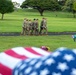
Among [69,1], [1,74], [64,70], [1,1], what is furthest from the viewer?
[69,1]

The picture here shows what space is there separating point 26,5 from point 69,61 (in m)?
91.4

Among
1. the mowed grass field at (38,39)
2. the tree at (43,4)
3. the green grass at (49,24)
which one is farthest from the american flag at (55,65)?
the tree at (43,4)

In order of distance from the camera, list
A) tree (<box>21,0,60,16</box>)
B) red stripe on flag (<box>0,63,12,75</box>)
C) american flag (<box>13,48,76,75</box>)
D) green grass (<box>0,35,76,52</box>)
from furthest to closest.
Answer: tree (<box>21,0,60,16</box>) → green grass (<box>0,35,76,52</box>) → red stripe on flag (<box>0,63,12,75</box>) → american flag (<box>13,48,76,75</box>)

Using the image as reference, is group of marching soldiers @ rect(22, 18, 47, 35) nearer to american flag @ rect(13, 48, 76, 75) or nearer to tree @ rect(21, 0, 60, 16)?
american flag @ rect(13, 48, 76, 75)

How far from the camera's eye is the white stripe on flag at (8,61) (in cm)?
170

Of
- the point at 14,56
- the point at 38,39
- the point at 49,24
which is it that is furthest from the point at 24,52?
the point at 49,24

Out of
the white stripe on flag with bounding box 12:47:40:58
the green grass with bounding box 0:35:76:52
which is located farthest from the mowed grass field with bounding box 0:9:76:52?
the white stripe on flag with bounding box 12:47:40:58

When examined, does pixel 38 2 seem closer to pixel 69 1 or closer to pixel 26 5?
pixel 26 5

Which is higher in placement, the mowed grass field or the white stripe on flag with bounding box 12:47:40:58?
the white stripe on flag with bounding box 12:47:40:58

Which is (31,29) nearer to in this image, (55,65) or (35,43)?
(35,43)

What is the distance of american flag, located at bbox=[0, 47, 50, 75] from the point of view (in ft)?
5.59

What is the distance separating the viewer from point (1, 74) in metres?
1.79

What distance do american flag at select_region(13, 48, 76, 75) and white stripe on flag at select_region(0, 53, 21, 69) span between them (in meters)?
0.17

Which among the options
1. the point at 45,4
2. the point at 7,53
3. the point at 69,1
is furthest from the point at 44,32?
the point at 45,4
